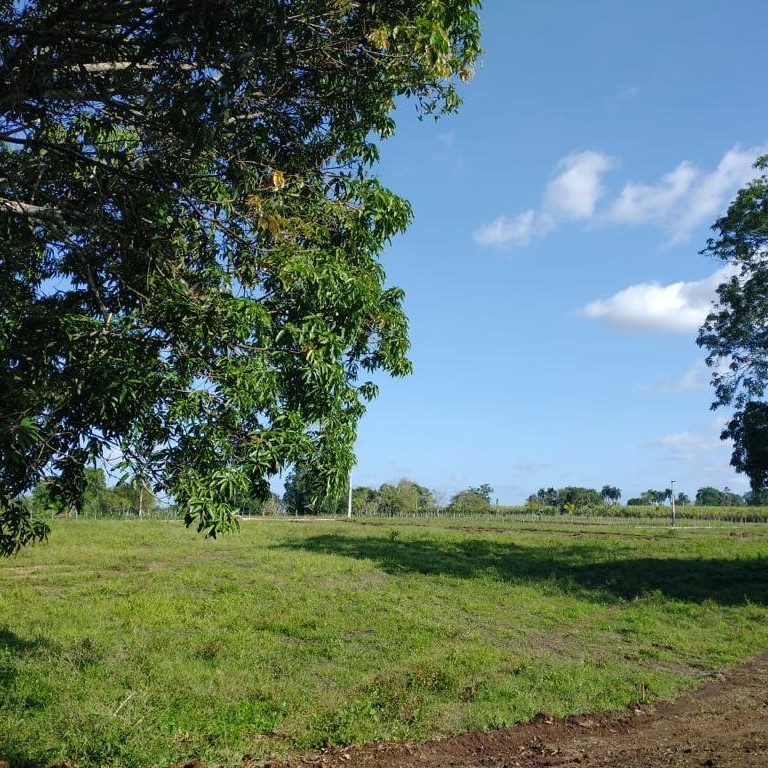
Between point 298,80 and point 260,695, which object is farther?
point 260,695

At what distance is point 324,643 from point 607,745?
630cm

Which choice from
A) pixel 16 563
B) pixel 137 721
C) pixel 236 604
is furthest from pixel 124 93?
pixel 16 563

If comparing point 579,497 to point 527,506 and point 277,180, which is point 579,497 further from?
point 277,180

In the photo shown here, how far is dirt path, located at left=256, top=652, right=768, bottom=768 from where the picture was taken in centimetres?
686

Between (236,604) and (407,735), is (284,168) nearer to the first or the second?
(407,735)

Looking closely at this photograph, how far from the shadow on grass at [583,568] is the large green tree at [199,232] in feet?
55.1

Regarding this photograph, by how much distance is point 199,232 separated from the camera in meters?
6.79

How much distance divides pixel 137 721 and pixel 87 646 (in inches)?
184

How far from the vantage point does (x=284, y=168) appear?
7465mm

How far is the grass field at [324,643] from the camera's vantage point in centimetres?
816

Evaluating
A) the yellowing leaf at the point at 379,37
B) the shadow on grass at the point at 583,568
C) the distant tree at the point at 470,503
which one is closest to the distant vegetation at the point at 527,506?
the distant tree at the point at 470,503

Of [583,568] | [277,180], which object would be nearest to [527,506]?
[583,568]

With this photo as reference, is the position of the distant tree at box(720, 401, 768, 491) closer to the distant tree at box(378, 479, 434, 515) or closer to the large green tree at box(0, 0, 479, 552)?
the large green tree at box(0, 0, 479, 552)

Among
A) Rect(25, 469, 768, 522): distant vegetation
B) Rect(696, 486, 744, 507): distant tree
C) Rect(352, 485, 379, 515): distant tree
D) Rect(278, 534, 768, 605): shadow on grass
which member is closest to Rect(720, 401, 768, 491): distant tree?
Rect(278, 534, 768, 605): shadow on grass
